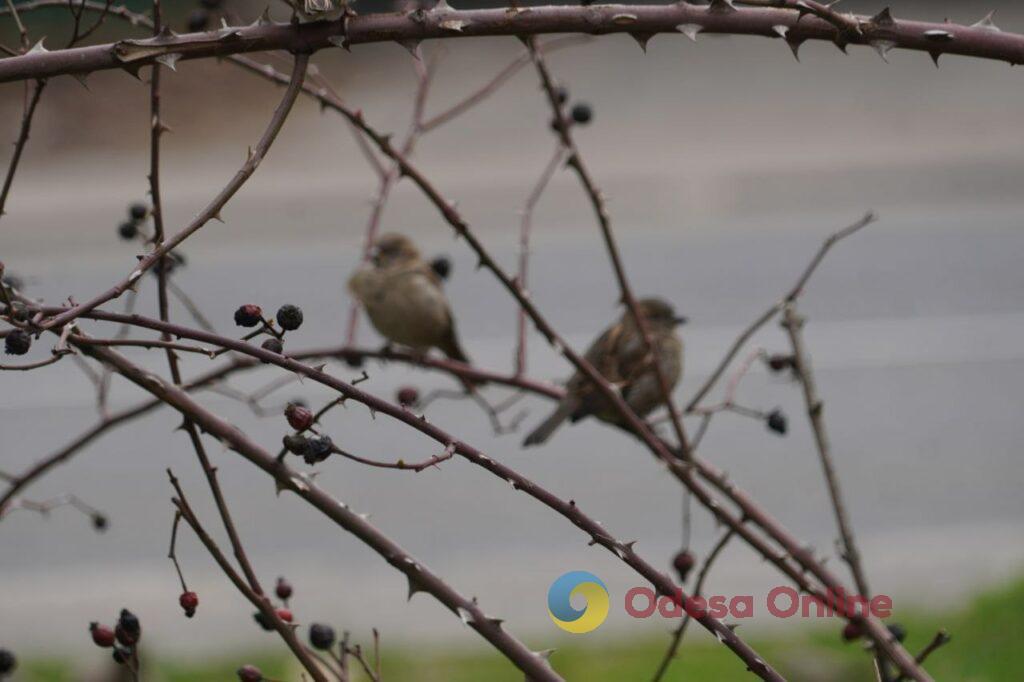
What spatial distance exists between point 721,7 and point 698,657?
17.3 feet

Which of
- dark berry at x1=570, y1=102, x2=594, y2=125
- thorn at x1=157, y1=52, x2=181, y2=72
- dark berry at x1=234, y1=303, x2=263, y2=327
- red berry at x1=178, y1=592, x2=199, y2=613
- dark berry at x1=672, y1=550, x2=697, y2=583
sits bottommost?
red berry at x1=178, y1=592, x2=199, y2=613

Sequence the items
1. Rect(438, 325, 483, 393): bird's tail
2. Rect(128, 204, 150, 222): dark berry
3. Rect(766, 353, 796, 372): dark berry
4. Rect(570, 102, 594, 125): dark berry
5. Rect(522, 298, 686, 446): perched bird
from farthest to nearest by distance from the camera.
Result: Rect(438, 325, 483, 393): bird's tail, Rect(522, 298, 686, 446): perched bird, Rect(570, 102, 594, 125): dark berry, Rect(766, 353, 796, 372): dark berry, Rect(128, 204, 150, 222): dark berry

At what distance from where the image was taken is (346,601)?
28.3 ft

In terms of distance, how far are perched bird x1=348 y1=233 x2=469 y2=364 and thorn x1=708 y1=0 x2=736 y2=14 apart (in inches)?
188

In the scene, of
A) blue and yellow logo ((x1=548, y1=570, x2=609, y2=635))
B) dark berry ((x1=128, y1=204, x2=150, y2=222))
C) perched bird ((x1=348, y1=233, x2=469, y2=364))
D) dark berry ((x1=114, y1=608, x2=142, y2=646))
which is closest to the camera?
dark berry ((x1=114, y1=608, x2=142, y2=646))

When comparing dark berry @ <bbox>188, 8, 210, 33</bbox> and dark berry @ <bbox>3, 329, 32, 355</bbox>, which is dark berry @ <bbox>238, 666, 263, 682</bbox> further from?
dark berry @ <bbox>188, 8, 210, 33</bbox>

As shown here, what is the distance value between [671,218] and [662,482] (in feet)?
18.6

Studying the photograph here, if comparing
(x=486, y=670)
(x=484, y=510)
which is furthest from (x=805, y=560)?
(x=484, y=510)

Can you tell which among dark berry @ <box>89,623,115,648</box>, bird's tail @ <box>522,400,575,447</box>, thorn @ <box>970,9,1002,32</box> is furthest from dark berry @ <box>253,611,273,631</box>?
bird's tail @ <box>522,400,575,447</box>

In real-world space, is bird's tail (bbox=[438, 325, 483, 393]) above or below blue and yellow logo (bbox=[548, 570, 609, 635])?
above

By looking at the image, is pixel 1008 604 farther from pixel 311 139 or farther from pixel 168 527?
pixel 311 139

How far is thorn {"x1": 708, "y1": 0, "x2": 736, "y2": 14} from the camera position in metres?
2.13

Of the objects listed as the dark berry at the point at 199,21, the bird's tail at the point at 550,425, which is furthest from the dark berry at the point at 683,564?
the bird's tail at the point at 550,425

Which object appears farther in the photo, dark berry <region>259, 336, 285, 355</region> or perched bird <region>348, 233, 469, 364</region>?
perched bird <region>348, 233, 469, 364</region>
